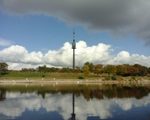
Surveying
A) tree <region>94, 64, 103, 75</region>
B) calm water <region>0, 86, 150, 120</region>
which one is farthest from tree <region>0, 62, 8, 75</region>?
calm water <region>0, 86, 150, 120</region>

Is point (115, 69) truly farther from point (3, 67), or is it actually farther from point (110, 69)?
point (3, 67)

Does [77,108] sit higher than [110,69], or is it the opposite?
[110,69]

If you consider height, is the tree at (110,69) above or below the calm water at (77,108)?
above

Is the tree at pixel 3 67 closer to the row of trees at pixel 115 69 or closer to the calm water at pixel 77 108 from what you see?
the row of trees at pixel 115 69

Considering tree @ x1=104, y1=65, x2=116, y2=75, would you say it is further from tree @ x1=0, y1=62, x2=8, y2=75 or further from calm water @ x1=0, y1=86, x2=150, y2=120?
calm water @ x1=0, y1=86, x2=150, y2=120

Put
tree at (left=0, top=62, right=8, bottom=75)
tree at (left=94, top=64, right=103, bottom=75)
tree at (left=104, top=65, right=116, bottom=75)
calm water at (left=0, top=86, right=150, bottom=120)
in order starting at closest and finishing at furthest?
calm water at (left=0, top=86, right=150, bottom=120)
tree at (left=0, top=62, right=8, bottom=75)
tree at (left=104, top=65, right=116, bottom=75)
tree at (left=94, top=64, right=103, bottom=75)

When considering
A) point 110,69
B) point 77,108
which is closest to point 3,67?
point 110,69

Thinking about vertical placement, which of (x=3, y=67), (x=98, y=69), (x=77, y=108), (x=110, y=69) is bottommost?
(x=77, y=108)

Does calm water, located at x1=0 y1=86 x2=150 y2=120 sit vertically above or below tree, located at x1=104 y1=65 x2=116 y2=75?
below

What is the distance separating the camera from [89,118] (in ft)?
116

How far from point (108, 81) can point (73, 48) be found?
132 ft

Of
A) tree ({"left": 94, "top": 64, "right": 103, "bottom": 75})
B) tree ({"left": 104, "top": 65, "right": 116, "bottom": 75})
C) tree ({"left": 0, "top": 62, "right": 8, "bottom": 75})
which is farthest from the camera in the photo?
tree ({"left": 94, "top": 64, "right": 103, "bottom": 75})

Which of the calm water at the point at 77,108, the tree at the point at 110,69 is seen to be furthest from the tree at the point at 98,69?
the calm water at the point at 77,108

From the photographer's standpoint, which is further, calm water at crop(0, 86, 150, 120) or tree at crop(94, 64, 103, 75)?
tree at crop(94, 64, 103, 75)
